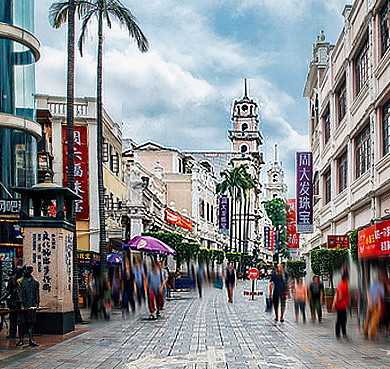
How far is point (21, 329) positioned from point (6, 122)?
11.4m

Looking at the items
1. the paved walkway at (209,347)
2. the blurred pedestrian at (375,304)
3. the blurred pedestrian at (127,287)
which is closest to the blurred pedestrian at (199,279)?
the blurred pedestrian at (127,287)

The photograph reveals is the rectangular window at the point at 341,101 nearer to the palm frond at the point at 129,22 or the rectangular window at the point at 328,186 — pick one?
the rectangular window at the point at 328,186

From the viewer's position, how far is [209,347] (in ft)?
45.6

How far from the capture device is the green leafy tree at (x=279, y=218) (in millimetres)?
131375

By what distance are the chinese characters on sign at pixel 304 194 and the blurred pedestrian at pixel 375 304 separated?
23.3 metres

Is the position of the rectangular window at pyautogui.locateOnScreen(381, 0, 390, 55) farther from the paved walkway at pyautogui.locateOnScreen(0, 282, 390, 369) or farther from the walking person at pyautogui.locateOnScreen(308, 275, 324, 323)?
the paved walkway at pyautogui.locateOnScreen(0, 282, 390, 369)

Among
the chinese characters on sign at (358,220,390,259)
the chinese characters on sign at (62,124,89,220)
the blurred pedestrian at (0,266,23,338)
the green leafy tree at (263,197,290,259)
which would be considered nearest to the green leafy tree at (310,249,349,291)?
the chinese characters on sign at (358,220,390,259)

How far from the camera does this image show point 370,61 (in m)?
25.0

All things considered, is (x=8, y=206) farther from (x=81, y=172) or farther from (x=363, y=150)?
(x=363, y=150)

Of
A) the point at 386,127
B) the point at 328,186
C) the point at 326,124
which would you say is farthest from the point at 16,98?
the point at 326,124

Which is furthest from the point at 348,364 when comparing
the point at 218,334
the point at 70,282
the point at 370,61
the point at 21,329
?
the point at 370,61

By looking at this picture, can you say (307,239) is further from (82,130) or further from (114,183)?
(82,130)

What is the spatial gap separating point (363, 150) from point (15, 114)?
556 inches

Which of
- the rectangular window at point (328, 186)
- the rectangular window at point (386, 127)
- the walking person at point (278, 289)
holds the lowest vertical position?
the walking person at point (278, 289)
